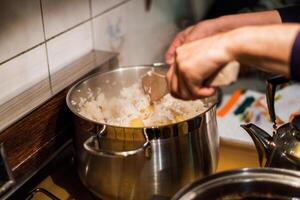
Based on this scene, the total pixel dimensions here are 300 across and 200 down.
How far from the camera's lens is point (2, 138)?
85 cm

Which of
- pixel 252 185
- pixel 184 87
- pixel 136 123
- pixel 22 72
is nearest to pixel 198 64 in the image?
pixel 184 87

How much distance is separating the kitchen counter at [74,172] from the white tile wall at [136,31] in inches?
14.1

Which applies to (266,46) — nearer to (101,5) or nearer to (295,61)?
(295,61)

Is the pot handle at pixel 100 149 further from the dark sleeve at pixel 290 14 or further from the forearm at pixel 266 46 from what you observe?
the dark sleeve at pixel 290 14

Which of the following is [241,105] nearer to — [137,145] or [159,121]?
[159,121]

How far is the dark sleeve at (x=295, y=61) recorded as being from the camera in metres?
0.60

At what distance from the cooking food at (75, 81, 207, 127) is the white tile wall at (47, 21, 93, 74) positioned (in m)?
0.12

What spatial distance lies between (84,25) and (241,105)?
72 cm

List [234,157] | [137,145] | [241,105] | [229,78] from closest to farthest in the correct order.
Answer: [229,78]
[137,145]
[234,157]
[241,105]

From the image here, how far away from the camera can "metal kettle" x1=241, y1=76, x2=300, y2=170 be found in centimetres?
85

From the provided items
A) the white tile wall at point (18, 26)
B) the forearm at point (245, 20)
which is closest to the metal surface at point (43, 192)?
the white tile wall at point (18, 26)

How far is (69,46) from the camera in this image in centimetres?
110

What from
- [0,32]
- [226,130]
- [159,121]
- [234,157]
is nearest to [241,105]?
[226,130]

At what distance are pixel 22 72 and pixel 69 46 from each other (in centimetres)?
17
